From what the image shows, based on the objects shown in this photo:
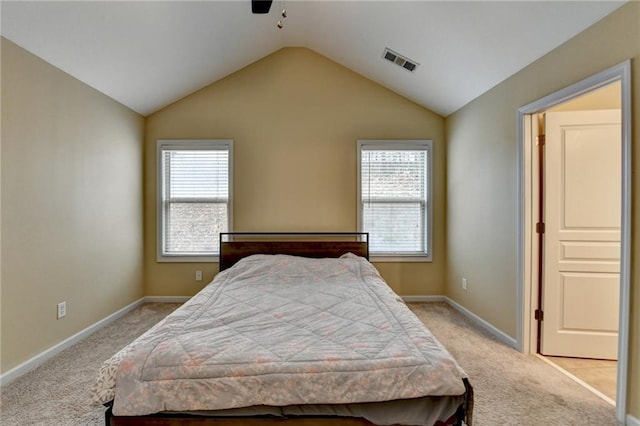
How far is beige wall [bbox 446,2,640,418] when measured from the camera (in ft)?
5.60

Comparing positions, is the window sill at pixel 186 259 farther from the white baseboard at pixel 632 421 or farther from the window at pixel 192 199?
the white baseboard at pixel 632 421

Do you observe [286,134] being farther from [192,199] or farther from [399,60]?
[399,60]

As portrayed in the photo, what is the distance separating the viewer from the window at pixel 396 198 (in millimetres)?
3930

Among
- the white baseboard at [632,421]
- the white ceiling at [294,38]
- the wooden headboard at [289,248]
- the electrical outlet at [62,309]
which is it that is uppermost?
the white ceiling at [294,38]

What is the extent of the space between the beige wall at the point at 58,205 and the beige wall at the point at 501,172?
3807 mm

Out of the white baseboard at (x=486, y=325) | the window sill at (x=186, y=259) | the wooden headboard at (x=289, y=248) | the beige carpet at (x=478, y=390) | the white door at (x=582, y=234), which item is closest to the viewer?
the beige carpet at (x=478, y=390)

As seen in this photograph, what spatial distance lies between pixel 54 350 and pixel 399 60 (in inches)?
160

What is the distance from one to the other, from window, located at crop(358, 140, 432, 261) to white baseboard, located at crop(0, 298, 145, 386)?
2887 mm

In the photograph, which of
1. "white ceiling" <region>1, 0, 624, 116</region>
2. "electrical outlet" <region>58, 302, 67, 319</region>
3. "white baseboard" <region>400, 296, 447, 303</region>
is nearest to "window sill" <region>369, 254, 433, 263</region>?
"white baseboard" <region>400, 296, 447, 303</region>

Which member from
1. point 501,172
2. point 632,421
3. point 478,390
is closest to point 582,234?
point 501,172

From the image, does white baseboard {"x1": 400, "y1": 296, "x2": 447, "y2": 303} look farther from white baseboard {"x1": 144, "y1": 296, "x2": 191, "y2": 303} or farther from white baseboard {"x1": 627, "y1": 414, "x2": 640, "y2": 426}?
white baseboard {"x1": 144, "y1": 296, "x2": 191, "y2": 303}

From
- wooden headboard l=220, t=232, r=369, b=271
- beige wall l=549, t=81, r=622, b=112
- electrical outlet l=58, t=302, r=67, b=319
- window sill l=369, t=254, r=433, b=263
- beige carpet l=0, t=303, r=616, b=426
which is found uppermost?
beige wall l=549, t=81, r=622, b=112

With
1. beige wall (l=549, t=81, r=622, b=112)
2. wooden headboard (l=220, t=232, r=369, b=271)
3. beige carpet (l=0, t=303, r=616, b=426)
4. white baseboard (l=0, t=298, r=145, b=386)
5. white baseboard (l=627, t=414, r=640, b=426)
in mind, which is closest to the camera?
white baseboard (l=627, t=414, r=640, b=426)

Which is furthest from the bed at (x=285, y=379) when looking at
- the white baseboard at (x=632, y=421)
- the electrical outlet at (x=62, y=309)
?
the electrical outlet at (x=62, y=309)
